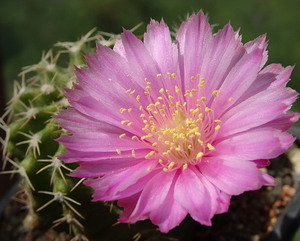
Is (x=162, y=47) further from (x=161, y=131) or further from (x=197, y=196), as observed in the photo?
(x=197, y=196)

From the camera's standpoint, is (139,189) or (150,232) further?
(150,232)

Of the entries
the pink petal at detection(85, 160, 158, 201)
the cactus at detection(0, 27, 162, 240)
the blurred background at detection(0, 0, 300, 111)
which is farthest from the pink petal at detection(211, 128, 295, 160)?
the blurred background at detection(0, 0, 300, 111)

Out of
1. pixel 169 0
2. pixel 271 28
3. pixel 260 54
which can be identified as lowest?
pixel 271 28

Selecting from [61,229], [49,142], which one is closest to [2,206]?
[61,229]

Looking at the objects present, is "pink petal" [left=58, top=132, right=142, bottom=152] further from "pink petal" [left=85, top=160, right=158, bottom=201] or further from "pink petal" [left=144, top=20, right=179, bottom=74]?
"pink petal" [left=144, top=20, right=179, bottom=74]

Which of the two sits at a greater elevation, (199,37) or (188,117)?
(199,37)

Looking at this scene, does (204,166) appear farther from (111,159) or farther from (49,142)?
(49,142)

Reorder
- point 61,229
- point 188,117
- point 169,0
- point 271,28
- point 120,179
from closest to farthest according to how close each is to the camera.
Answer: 1. point 120,179
2. point 188,117
3. point 61,229
4. point 271,28
5. point 169,0
